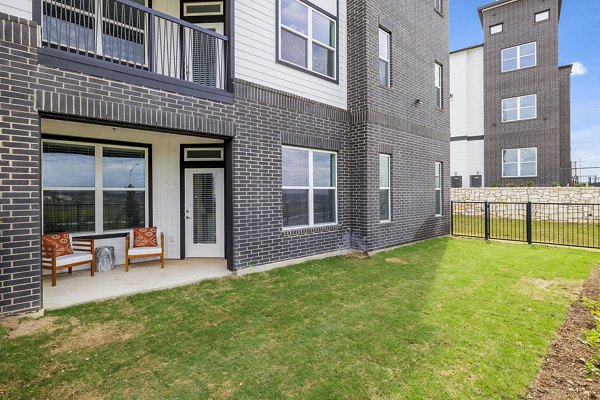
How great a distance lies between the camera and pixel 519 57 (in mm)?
18953

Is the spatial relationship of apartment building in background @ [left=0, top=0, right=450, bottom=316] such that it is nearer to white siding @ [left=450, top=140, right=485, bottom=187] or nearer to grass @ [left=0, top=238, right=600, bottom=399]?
grass @ [left=0, top=238, right=600, bottom=399]

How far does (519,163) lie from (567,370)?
19.8 metres

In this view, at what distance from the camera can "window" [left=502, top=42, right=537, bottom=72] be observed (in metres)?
18.5

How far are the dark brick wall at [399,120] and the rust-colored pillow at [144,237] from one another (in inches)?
205

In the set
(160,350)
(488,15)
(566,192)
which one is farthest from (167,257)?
(488,15)

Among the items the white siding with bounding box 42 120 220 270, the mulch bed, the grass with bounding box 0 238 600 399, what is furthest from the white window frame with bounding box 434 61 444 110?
the mulch bed

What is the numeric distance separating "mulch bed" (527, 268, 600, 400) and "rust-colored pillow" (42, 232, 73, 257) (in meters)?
7.55

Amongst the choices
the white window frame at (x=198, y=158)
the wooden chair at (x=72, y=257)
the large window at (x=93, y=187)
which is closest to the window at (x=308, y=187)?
the white window frame at (x=198, y=158)

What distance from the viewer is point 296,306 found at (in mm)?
4754

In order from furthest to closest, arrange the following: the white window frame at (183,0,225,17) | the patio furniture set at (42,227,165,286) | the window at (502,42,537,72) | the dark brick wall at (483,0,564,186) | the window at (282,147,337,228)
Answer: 1. the window at (502,42,537,72)
2. the dark brick wall at (483,0,564,186)
3. the white window frame at (183,0,225,17)
4. the window at (282,147,337,228)
5. the patio furniture set at (42,227,165,286)

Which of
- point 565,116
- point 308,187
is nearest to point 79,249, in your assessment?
point 308,187

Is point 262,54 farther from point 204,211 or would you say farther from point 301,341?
point 301,341

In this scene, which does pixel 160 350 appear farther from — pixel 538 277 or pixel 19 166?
pixel 538 277

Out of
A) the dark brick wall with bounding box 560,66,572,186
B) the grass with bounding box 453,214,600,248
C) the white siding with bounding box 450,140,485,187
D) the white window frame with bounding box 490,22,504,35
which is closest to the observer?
the grass with bounding box 453,214,600,248
